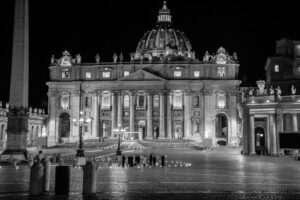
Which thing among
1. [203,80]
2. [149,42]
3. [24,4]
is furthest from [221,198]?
[149,42]

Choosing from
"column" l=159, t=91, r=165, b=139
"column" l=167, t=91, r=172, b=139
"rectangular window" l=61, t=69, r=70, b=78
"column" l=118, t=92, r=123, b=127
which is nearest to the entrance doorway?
"rectangular window" l=61, t=69, r=70, b=78

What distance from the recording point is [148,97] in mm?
100250

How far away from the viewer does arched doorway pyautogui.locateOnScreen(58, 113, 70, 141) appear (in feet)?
343

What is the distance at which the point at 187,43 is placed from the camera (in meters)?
127

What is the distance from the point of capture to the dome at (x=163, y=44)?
121 m

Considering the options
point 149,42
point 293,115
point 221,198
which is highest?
point 149,42

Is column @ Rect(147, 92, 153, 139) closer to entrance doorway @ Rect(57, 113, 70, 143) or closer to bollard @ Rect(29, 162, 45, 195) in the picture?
entrance doorway @ Rect(57, 113, 70, 143)

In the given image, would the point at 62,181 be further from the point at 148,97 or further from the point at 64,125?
the point at 64,125

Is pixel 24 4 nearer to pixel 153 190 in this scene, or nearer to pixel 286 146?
pixel 153 190

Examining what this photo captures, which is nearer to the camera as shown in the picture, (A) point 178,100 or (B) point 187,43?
(A) point 178,100

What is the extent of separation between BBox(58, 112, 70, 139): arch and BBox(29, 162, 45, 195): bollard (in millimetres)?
89259

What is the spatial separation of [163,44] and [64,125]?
36397mm

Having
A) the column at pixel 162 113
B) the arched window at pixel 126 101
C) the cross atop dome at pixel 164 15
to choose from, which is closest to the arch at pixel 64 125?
the arched window at pixel 126 101

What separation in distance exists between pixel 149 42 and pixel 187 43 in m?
11.2
